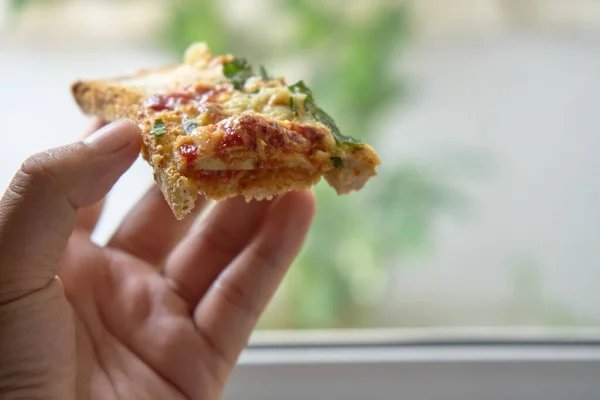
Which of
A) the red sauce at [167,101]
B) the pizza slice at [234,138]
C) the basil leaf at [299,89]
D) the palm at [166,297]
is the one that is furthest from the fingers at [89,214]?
the basil leaf at [299,89]

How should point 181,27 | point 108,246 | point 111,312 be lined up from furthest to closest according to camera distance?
point 181,27
point 108,246
point 111,312

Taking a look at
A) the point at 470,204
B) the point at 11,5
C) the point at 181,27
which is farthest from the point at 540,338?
the point at 11,5

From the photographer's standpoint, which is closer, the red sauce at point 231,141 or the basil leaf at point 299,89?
the red sauce at point 231,141

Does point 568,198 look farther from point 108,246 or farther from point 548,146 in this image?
point 108,246

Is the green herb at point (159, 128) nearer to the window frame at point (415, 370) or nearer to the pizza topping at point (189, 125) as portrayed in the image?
the pizza topping at point (189, 125)

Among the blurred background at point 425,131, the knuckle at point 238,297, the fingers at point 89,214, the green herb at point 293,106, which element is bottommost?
the knuckle at point 238,297

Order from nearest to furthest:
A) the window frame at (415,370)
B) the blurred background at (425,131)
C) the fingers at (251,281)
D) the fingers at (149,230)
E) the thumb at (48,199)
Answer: the thumb at (48,199)
the fingers at (251,281)
the fingers at (149,230)
the window frame at (415,370)
the blurred background at (425,131)

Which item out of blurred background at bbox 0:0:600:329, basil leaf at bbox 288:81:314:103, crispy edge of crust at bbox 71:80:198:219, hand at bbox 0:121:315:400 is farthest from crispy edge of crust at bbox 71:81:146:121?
blurred background at bbox 0:0:600:329
